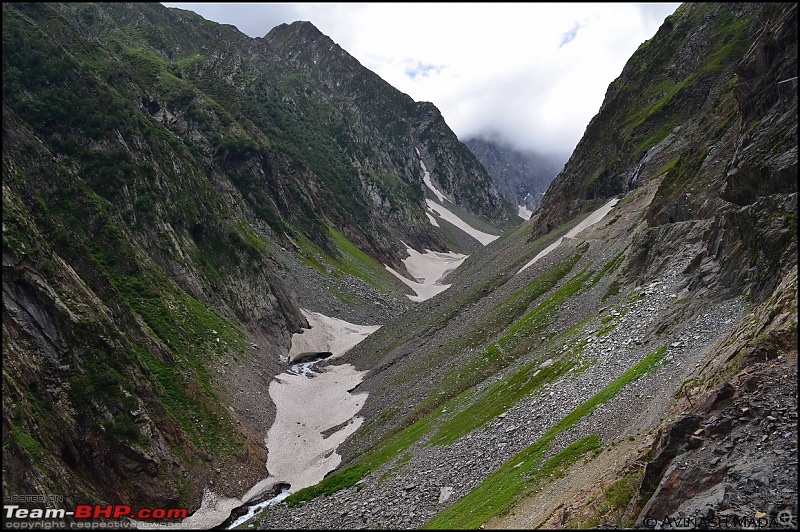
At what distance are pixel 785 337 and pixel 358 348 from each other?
78873mm

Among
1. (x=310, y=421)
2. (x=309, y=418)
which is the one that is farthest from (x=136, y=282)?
(x=310, y=421)

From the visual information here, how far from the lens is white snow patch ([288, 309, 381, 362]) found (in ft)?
322

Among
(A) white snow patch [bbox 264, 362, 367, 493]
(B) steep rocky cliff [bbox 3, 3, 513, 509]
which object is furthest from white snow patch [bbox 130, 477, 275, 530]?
(A) white snow patch [bbox 264, 362, 367, 493]

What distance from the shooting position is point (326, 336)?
104500 millimetres

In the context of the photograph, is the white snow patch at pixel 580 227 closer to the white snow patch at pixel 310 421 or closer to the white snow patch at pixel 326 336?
the white snow patch at pixel 310 421

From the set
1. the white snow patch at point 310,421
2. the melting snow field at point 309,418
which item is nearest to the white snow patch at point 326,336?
the melting snow field at point 309,418

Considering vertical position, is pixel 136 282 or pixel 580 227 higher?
pixel 136 282

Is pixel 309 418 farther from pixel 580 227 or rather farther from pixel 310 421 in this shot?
pixel 580 227

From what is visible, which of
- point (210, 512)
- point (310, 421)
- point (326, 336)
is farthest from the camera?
point (326, 336)

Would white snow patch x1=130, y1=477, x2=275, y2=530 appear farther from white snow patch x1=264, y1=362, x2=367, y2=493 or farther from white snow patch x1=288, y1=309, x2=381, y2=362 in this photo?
white snow patch x1=288, y1=309, x2=381, y2=362

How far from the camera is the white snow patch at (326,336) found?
98.2 meters

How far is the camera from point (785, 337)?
2002cm

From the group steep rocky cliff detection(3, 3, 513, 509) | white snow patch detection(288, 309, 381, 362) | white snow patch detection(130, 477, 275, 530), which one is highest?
steep rocky cliff detection(3, 3, 513, 509)

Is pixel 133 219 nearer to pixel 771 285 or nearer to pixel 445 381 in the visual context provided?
pixel 445 381
